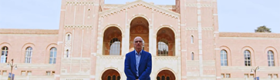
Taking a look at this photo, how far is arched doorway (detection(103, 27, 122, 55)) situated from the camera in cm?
3544

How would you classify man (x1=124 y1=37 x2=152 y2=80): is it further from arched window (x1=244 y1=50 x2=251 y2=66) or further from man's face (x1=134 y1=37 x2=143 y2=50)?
arched window (x1=244 y1=50 x2=251 y2=66)

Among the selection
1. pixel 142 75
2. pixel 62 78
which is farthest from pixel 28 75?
pixel 142 75

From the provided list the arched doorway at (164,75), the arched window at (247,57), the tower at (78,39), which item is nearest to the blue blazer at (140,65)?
the tower at (78,39)

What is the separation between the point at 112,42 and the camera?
1415 inches

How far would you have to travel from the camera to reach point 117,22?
1251 inches

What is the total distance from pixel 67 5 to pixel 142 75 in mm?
28082

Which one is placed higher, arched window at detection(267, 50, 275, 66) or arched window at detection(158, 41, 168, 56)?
arched window at detection(158, 41, 168, 56)

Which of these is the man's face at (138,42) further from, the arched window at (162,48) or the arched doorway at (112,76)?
the arched window at (162,48)

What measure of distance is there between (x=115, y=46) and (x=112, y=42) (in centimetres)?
60

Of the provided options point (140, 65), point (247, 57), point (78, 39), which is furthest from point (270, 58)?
point (140, 65)

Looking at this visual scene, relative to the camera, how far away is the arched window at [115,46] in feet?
117

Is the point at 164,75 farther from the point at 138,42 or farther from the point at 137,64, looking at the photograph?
the point at 138,42

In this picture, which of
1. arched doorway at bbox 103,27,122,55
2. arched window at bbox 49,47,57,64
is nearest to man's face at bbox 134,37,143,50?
arched doorway at bbox 103,27,122,55

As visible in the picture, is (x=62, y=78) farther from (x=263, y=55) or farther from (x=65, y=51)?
(x=263, y=55)
